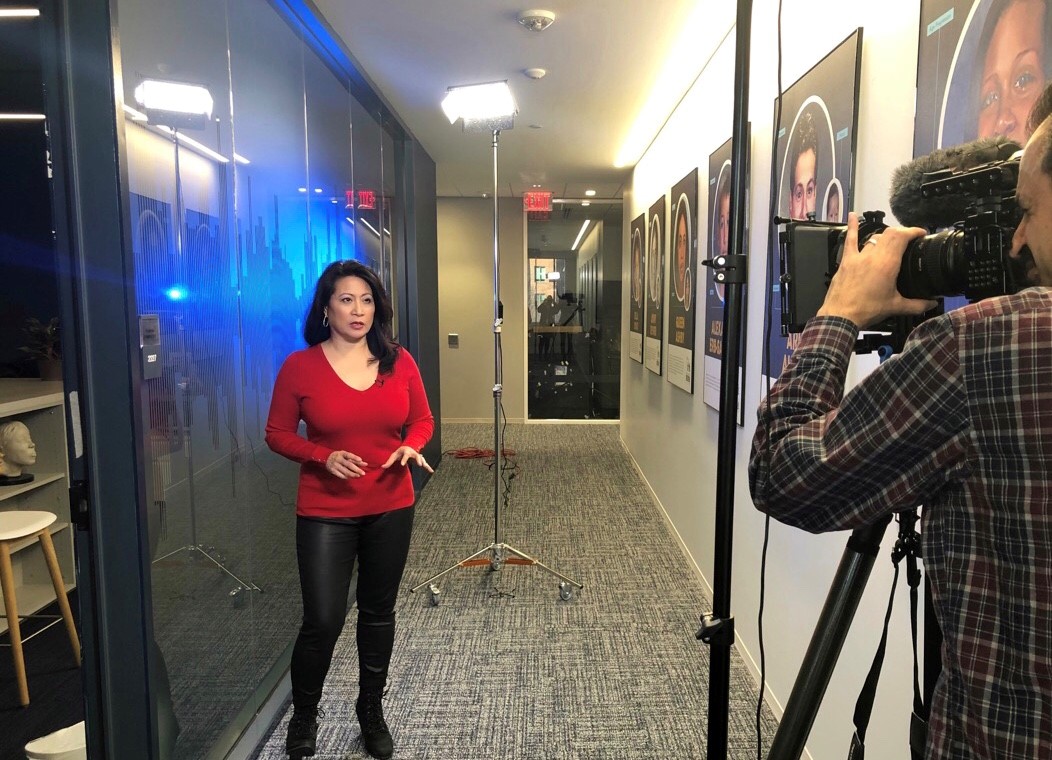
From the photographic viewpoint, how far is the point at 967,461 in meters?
0.61

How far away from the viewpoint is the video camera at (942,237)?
633 millimetres

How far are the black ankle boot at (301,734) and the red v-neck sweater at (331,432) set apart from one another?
2.01 feet

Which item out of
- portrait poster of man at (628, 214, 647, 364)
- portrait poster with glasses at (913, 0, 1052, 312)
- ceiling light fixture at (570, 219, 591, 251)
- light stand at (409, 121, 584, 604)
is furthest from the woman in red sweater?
ceiling light fixture at (570, 219, 591, 251)

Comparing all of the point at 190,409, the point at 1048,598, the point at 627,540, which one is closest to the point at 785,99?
the point at 1048,598

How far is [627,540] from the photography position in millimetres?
3672

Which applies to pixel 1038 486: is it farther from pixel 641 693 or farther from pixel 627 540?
pixel 627 540

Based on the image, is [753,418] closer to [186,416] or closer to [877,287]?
[877,287]

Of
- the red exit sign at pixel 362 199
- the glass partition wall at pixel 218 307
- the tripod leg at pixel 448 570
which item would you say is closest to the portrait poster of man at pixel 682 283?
the tripod leg at pixel 448 570

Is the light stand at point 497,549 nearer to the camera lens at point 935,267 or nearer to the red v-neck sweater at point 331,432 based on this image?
the red v-neck sweater at point 331,432

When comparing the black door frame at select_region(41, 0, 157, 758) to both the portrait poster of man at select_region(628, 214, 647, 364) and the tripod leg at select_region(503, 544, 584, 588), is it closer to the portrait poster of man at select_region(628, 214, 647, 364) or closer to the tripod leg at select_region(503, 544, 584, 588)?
the tripod leg at select_region(503, 544, 584, 588)

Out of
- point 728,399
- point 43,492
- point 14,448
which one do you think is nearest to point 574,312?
point 43,492

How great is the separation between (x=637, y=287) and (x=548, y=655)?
135 inches

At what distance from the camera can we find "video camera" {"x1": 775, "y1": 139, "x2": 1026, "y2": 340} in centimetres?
63

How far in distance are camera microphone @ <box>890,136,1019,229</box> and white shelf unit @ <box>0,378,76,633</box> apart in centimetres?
332
